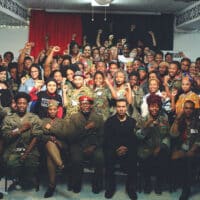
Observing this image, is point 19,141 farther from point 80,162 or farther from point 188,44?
point 188,44

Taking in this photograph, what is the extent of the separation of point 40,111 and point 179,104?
1691 millimetres

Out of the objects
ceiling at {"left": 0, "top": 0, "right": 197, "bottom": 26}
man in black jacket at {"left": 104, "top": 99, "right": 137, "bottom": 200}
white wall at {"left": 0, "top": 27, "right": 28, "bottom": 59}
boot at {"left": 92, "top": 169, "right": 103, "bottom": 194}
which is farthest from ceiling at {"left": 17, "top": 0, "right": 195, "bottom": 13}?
boot at {"left": 92, "top": 169, "right": 103, "bottom": 194}

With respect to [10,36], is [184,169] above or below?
below

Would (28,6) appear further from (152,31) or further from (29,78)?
(29,78)

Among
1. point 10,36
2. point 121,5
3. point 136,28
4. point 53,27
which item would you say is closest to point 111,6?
point 121,5

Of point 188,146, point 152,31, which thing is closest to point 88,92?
point 188,146

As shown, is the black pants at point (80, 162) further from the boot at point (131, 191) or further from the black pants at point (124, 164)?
the boot at point (131, 191)

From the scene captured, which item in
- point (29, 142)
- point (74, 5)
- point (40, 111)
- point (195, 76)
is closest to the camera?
point (29, 142)

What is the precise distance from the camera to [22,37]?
37.6 ft

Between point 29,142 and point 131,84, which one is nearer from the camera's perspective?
point 29,142

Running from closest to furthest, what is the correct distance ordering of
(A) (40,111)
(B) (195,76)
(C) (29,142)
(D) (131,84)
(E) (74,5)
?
1. (C) (29,142)
2. (A) (40,111)
3. (D) (131,84)
4. (B) (195,76)
5. (E) (74,5)

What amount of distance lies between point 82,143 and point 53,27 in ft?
24.5

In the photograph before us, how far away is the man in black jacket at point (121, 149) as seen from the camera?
4156 millimetres

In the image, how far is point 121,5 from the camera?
10.2m
